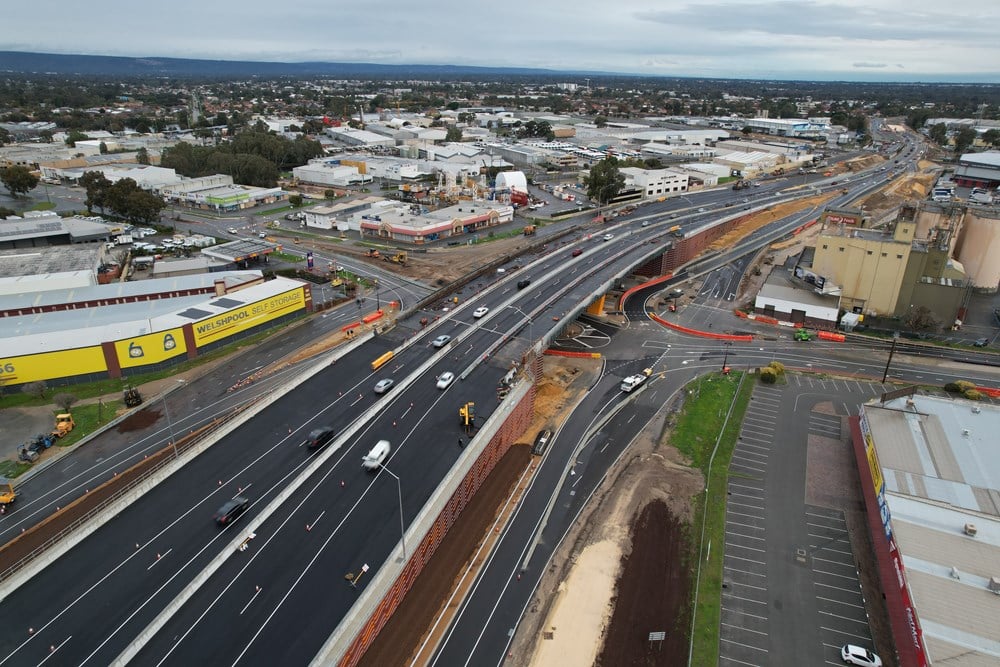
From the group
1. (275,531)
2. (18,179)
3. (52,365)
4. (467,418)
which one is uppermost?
(18,179)

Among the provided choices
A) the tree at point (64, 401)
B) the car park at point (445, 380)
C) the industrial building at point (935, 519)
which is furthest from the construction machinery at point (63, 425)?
the industrial building at point (935, 519)

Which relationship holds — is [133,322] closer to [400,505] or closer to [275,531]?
[275,531]

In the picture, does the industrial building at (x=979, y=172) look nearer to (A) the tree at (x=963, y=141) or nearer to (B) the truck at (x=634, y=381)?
(A) the tree at (x=963, y=141)

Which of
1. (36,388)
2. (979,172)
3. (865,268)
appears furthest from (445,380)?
(979,172)

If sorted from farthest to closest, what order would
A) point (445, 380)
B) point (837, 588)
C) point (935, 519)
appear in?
point (445, 380), point (935, 519), point (837, 588)

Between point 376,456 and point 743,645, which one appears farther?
point 376,456
